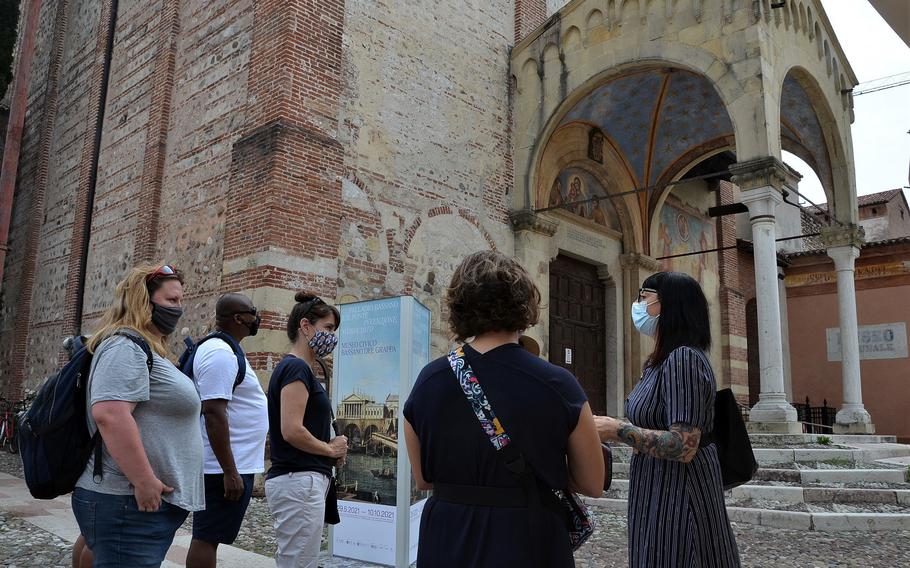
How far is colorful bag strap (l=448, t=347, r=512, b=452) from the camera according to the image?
6.00 feet

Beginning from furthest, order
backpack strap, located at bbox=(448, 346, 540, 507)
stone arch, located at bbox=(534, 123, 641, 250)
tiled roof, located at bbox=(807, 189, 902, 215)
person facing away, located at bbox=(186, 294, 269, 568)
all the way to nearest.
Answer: tiled roof, located at bbox=(807, 189, 902, 215) < stone arch, located at bbox=(534, 123, 641, 250) < person facing away, located at bbox=(186, 294, 269, 568) < backpack strap, located at bbox=(448, 346, 540, 507)

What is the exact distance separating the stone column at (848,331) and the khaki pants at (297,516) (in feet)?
35.3

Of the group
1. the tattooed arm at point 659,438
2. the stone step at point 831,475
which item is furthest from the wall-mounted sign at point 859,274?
the tattooed arm at point 659,438

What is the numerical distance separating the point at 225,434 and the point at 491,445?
5.81 ft

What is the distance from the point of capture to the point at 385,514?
5133 mm

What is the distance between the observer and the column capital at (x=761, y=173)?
9289 mm

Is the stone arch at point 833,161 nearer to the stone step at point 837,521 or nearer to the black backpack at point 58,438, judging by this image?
the stone step at point 837,521

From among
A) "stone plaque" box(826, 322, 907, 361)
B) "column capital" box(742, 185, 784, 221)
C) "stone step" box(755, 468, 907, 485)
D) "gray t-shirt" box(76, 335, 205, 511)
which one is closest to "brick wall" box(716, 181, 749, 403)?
"stone plaque" box(826, 322, 907, 361)

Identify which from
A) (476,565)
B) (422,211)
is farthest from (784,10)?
(476,565)

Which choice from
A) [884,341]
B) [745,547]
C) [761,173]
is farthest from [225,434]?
[884,341]

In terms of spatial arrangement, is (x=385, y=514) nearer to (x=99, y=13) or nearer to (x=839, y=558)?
(x=839, y=558)

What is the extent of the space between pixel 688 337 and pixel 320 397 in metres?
1.74

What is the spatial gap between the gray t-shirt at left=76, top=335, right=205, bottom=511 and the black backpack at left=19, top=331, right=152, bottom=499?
1.3 inches

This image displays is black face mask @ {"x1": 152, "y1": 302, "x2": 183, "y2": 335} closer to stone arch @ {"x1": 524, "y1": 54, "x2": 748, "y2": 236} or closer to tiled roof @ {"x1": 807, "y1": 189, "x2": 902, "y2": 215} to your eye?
stone arch @ {"x1": 524, "y1": 54, "x2": 748, "y2": 236}
